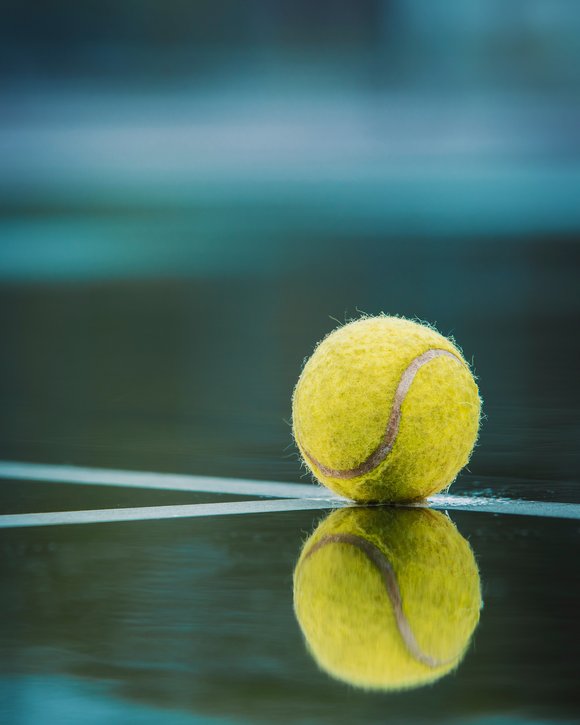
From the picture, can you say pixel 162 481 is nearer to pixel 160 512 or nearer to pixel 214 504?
pixel 214 504

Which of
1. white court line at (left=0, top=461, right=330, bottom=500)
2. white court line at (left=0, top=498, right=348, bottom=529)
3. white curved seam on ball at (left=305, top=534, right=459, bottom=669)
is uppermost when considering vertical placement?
white curved seam on ball at (left=305, top=534, right=459, bottom=669)

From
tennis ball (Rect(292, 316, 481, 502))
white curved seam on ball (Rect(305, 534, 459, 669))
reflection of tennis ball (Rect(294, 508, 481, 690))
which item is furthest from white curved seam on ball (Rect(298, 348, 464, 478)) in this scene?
white curved seam on ball (Rect(305, 534, 459, 669))

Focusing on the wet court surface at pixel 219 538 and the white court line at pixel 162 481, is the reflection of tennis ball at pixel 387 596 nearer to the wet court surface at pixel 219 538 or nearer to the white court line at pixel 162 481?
the wet court surface at pixel 219 538

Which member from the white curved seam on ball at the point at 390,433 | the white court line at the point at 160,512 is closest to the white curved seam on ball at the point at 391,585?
the white curved seam on ball at the point at 390,433

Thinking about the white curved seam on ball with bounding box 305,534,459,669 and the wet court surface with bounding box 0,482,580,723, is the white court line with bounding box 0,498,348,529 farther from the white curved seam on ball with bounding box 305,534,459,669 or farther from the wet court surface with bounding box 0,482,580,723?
the white curved seam on ball with bounding box 305,534,459,669

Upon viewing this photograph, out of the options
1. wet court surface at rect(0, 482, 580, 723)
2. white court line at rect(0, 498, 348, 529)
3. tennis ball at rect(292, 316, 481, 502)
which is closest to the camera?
wet court surface at rect(0, 482, 580, 723)

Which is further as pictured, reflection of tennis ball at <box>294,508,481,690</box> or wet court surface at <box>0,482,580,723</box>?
reflection of tennis ball at <box>294,508,481,690</box>

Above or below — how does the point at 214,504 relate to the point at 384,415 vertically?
below

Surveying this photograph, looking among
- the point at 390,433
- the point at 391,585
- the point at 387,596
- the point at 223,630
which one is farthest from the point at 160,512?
the point at 223,630
